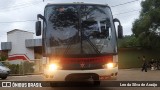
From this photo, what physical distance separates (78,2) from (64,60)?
2.51m

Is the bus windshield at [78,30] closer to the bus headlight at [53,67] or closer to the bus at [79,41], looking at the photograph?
the bus at [79,41]

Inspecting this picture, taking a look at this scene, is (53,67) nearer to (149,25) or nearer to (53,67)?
(53,67)

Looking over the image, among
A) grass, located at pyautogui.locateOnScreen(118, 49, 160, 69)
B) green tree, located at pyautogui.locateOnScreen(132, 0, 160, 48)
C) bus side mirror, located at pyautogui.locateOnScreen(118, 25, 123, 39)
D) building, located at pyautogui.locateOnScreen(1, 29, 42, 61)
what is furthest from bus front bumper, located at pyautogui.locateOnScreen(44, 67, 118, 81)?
building, located at pyautogui.locateOnScreen(1, 29, 42, 61)

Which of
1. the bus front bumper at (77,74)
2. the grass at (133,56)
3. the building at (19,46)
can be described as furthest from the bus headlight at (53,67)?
the building at (19,46)

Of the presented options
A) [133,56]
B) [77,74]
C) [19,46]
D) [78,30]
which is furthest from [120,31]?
[19,46]

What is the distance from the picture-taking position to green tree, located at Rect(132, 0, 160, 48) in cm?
3690

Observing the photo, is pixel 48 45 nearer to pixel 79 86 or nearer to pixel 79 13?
pixel 79 13

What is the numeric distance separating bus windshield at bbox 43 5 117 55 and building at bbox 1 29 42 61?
Answer: 40376 mm

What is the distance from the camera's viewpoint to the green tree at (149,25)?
36897 millimetres

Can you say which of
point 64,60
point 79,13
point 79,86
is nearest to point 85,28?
point 79,13

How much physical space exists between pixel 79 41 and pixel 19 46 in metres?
42.4

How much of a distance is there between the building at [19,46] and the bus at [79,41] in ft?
132

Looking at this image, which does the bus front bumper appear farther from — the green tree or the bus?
the green tree

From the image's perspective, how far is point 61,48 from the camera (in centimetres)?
1273
